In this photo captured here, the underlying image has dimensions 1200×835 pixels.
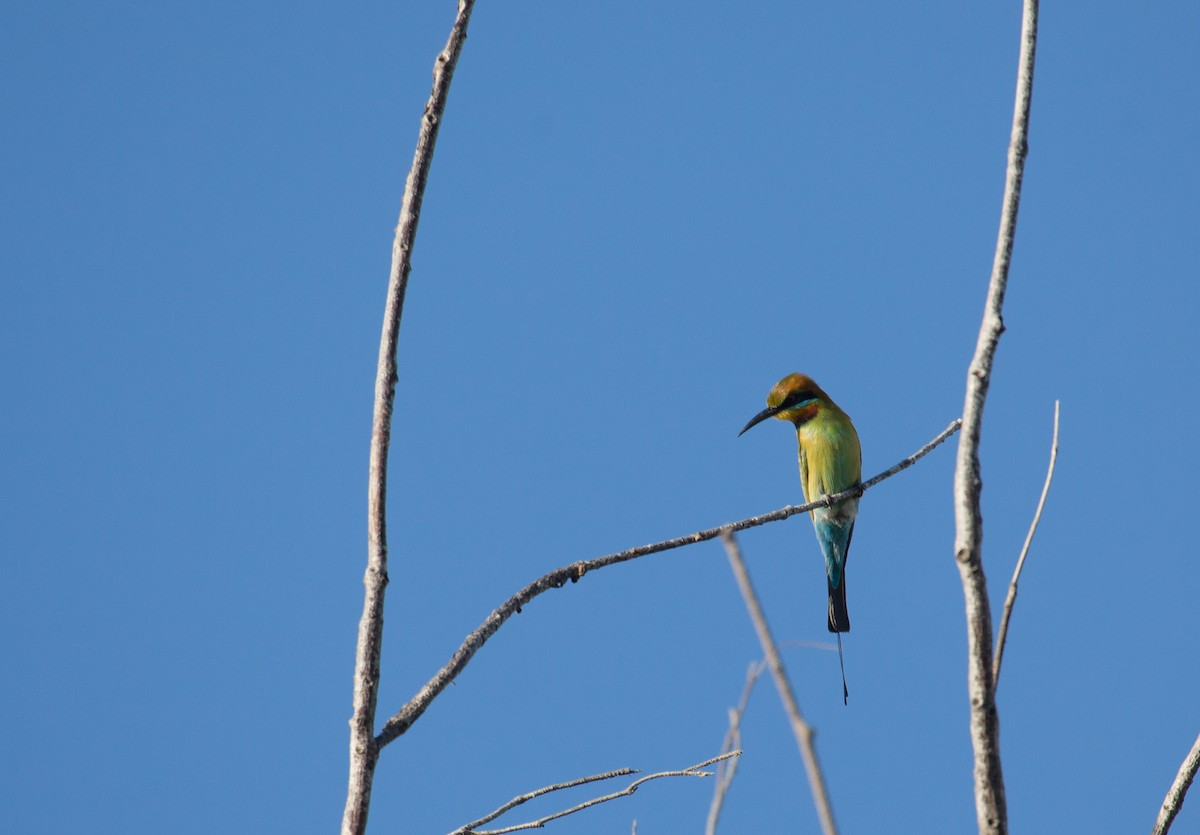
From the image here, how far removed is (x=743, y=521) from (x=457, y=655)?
34.5 inches

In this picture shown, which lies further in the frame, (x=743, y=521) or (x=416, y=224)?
(x=743, y=521)

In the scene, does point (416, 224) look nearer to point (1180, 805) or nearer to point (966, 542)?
point (966, 542)

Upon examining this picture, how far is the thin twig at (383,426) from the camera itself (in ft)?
→ 4.81

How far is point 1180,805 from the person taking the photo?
1418 millimetres

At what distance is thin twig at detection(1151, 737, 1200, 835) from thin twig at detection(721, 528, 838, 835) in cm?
47

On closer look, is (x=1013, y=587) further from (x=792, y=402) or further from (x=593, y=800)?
(x=792, y=402)

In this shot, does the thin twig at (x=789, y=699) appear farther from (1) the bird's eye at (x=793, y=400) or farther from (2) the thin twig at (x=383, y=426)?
(1) the bird's eye at (x=793, y=400)

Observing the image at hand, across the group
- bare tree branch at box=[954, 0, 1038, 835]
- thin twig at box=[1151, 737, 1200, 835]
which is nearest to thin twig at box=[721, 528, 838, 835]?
bare tree branch at box=[954, 0, 1038, 835]

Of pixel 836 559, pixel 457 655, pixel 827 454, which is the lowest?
pixel 457 655

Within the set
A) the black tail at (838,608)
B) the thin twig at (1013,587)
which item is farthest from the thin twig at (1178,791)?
the black tail at (838,608)

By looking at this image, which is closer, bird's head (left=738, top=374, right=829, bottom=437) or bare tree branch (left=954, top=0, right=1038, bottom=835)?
bare tree branch (left=954, top=0, right=1038, bottom=835)

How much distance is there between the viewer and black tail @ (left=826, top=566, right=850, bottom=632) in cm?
550

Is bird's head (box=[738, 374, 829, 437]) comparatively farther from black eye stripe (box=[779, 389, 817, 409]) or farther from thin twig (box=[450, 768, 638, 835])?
thin twig (box=[450, 768, 638, 835])

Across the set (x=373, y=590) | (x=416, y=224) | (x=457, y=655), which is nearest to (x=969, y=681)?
(x=457, y=655)
